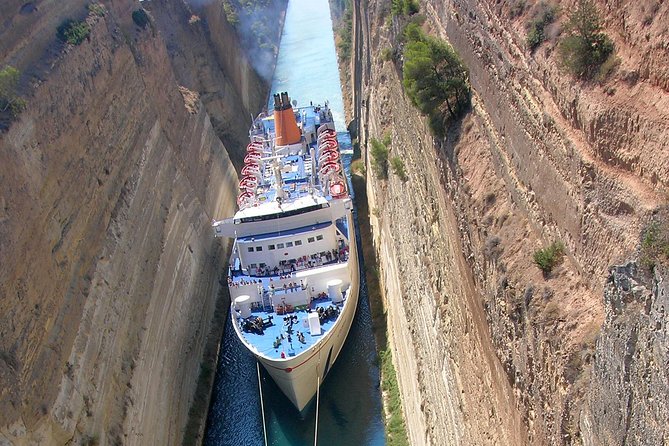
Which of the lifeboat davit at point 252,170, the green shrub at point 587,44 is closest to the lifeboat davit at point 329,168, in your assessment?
the lifeboat davit at point 252,170

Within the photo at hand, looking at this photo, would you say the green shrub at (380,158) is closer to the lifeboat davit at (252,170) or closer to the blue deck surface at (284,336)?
the lifeboat davit at (252,170)

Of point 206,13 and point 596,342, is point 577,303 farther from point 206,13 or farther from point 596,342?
point 206,13

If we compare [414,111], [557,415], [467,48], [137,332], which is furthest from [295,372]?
[557,415]

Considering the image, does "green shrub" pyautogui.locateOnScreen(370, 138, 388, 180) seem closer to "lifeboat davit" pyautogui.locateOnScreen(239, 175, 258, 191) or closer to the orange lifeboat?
the orange lifeboat

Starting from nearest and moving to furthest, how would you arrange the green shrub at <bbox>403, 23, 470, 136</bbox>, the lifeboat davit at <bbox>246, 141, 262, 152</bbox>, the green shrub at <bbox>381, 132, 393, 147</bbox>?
the green shrub at <bbox>403, 23, 470, 136</bbox>
the green shrub at <bbox>381, 132, 393, 147</bbox>
the lifeboat davit at <bbox>246, 141, 262, 152</bbox>

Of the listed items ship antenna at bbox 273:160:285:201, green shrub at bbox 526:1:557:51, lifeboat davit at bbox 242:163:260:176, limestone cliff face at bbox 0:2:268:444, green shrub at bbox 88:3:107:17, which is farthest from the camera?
lifeboat davit at bbox 242:163:260:176

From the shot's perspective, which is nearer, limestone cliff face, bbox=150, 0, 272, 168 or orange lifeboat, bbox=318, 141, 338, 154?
orange lifeboat, bbox=318, 141, 338, 154

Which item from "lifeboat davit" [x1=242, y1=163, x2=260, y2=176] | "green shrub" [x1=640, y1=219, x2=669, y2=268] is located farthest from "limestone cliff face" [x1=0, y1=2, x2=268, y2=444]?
"green shrub" [x1=640, y1=219, x2=669, y2=268]

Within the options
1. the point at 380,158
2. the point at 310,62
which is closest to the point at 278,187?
the point at 380,158
